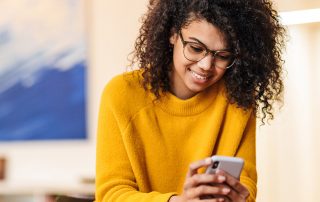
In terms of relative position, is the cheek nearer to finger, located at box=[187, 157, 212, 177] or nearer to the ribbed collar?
the ribbed collar

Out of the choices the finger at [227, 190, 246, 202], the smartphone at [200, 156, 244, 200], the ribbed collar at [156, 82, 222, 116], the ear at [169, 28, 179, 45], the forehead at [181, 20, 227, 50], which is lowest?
the finger at [227, 190, 246, 202]

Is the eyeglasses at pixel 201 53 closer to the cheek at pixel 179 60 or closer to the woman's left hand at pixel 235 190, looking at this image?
the cheek at pixel 179 60

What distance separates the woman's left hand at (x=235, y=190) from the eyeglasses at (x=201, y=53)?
28cm

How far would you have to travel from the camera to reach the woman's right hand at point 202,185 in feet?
3.30

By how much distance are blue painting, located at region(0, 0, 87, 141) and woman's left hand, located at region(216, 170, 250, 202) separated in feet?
4.83

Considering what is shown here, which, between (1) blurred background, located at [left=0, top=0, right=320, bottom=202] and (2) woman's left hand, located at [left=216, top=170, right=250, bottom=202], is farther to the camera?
(1) blurred background, located at [left=0, top=0, right=320, bottom=202]

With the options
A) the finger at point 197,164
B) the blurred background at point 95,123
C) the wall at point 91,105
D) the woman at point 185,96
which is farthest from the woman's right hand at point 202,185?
the wall at point 91,105

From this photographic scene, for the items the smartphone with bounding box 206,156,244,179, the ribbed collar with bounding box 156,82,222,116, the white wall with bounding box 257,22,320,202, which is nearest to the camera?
the smartphone with bounding box 206,156,244,179

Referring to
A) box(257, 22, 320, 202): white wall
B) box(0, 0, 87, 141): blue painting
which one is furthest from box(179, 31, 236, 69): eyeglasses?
box(0, 0, 87, 141): blue painting

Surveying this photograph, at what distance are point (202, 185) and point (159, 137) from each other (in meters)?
0.25

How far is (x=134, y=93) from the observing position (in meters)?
1.25

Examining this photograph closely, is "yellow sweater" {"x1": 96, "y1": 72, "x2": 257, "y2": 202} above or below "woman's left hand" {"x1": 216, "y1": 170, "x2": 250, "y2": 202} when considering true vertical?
above

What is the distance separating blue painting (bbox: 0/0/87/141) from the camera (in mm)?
2469

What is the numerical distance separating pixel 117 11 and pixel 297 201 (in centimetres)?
124
